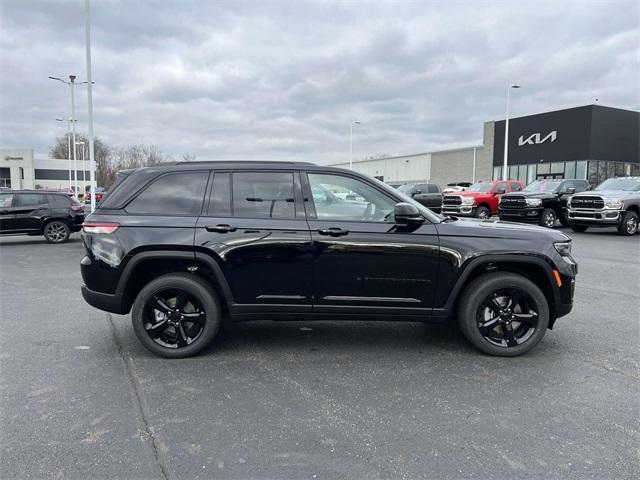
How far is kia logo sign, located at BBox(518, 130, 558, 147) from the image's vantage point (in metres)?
39.4

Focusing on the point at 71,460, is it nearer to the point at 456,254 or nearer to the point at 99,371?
the point at 99,371

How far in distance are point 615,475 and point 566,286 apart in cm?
202

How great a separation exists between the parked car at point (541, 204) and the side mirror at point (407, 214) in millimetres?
14537

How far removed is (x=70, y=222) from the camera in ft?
45.9

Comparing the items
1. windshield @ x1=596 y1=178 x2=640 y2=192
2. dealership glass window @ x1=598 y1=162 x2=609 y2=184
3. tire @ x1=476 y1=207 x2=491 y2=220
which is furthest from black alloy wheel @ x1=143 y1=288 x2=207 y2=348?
dealership glass window @ x1=598 y1=162 x2=609 y2=184

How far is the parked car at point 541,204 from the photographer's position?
17.1 meters

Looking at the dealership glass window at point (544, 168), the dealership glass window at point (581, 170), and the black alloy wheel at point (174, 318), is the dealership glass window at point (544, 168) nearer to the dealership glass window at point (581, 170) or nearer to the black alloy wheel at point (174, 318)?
the dealership glass window at point (581, 170)

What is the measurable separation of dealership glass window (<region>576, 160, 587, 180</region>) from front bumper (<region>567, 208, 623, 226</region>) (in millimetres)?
24411

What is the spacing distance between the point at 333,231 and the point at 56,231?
1253 centimetres

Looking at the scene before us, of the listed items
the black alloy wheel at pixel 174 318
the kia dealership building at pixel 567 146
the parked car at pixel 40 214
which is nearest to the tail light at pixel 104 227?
the black alloy wheel at pixel 174 318

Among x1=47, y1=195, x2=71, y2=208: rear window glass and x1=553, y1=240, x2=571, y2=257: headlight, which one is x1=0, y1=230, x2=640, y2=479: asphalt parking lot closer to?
x1=553, y1=240, x2=571, y2=257: headlight

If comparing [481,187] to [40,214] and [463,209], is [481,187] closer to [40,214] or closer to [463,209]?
[463,209]

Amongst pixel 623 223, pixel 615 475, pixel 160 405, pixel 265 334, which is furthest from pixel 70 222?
pixel 623 223

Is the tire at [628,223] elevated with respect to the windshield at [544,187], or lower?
lower
